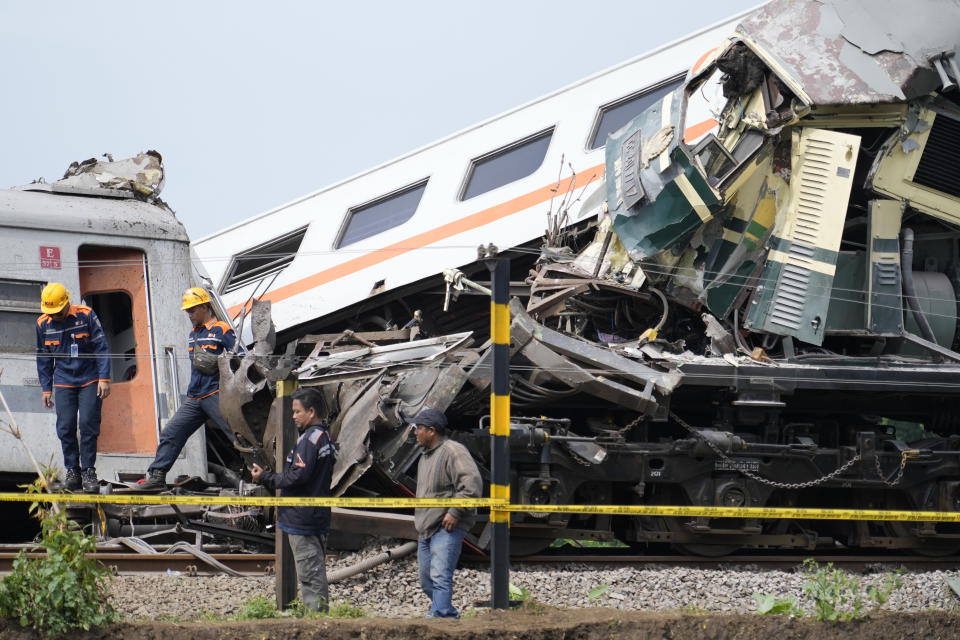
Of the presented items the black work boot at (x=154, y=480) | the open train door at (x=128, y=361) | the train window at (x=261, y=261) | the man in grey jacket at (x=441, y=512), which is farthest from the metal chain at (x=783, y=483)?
the train window at (x=261, y=261)

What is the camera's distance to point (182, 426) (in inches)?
363

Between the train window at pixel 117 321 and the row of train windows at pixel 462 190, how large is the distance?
8.08 ft

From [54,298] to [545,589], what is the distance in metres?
4.33

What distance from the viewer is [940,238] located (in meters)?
10.2

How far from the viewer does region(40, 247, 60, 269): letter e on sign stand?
380 inches

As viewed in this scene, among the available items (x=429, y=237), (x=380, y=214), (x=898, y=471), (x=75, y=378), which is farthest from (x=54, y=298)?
(x=898, y=471)

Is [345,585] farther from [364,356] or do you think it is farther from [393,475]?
[364,356]

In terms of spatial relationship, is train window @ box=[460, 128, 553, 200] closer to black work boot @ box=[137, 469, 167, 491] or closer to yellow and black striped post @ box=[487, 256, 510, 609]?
black work boot @ box=[137, 469, 167, 491]

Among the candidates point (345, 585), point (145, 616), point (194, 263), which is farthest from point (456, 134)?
point (145, 616)

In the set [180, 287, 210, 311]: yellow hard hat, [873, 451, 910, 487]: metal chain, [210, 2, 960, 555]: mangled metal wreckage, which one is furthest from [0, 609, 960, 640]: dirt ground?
[180, 287, 210, 311]: yellow hard hat

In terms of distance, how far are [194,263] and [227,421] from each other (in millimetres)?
3090

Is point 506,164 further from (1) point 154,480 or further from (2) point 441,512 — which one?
(2) point 441,512

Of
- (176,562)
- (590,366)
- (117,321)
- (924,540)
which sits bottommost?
(924,540)

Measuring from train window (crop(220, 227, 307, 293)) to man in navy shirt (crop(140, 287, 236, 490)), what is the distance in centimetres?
384
